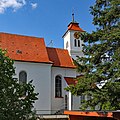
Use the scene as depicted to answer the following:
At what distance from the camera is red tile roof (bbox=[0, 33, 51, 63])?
27938mm

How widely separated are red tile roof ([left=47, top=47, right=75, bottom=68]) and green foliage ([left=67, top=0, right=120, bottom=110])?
1471cm

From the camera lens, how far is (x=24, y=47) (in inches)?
1159

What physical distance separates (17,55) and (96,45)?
14910mm

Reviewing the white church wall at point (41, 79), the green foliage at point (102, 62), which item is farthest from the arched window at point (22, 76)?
the green foliage at point (102, 62)

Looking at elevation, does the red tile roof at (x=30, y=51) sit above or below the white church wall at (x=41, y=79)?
above

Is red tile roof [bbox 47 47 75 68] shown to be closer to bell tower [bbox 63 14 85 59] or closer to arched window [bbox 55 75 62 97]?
bell tower [bbox 63 14 85 59]

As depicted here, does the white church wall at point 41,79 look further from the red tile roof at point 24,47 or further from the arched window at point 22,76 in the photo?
the red tile roof at point 24,47

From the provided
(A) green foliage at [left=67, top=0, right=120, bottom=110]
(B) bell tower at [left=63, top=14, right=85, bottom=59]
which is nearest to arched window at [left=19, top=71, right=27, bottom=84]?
(B) bell tower at [left=63, top=14, right=85, bottom=59]

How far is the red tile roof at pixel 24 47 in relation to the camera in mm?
27938

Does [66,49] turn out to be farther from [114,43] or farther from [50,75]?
[114,43]

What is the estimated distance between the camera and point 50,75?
2844 cm

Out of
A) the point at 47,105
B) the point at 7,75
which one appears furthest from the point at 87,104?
the point at 47,105

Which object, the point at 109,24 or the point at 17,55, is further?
the point at 17,55

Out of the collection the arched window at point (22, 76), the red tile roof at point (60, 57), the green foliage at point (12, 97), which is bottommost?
the green foliage at point (12, 97)
